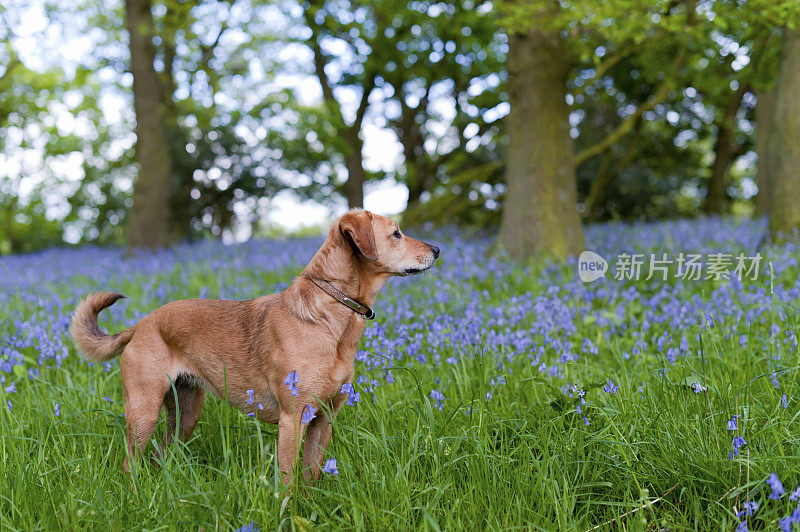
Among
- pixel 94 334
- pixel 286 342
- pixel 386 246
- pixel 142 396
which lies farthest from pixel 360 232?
pixel 94 334

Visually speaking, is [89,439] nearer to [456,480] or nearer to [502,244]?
[456,480]

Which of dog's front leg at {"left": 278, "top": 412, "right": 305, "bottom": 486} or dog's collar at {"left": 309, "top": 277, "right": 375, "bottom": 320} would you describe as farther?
dog's collar at {"left": 309, "top": 277, "right": 375, "bottom": 320}

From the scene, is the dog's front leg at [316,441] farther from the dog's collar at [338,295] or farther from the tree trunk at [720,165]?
the tree trunk at [720,165]

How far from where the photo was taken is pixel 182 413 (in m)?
3.67

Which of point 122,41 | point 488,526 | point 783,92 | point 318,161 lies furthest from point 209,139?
point 488,526

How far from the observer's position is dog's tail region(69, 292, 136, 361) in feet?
11.9

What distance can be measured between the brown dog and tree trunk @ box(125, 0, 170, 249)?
10.4 m

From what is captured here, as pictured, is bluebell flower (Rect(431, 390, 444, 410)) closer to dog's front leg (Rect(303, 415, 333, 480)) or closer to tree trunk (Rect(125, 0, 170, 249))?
dog's front leg (Rect(303, 415, 333, 480))

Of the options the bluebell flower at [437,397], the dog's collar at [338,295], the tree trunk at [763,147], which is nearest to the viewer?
the dog's collar at [338,295]

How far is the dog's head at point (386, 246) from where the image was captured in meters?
3.21

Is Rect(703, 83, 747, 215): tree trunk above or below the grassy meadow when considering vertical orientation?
above

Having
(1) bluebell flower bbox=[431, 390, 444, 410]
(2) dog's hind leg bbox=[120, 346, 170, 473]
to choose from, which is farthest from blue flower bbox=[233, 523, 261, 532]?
(1) bluebell flower bbox=[431, 390, 444, 410]

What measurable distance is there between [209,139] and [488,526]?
18.1 meters

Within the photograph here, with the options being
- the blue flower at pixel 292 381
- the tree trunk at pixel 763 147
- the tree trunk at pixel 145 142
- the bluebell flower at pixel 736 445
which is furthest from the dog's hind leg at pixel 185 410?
the tree trunk at pixel 763 147
